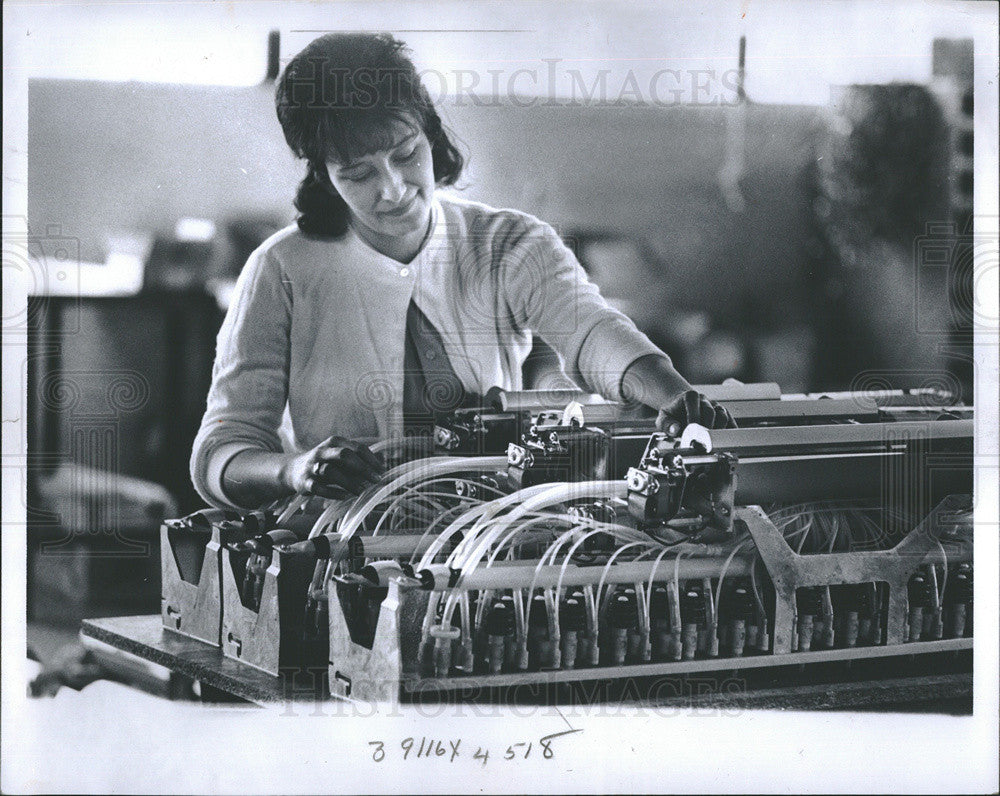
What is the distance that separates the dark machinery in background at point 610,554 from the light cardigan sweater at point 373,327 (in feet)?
0.33

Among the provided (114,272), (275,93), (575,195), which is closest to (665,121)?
(575,195)

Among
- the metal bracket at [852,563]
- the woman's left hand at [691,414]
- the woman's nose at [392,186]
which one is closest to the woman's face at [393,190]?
the woman's nose at [392,186]

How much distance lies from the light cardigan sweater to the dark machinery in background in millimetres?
102

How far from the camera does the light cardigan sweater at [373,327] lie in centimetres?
226

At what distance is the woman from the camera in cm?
225

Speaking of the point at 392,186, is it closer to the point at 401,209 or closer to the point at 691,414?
the point at 401,209

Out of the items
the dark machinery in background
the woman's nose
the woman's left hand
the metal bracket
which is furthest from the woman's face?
the metal bracket

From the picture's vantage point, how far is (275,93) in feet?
7.40

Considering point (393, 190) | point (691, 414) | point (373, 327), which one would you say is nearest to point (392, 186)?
point (393, 190)

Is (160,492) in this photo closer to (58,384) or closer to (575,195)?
(58,384)

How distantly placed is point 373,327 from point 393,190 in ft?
0.84

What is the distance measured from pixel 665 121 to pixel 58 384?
1234 mm

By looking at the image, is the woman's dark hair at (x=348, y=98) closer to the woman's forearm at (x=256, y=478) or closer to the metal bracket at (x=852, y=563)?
the woman's forearm at (x=256, y=478)

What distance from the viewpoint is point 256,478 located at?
89.7 inches
